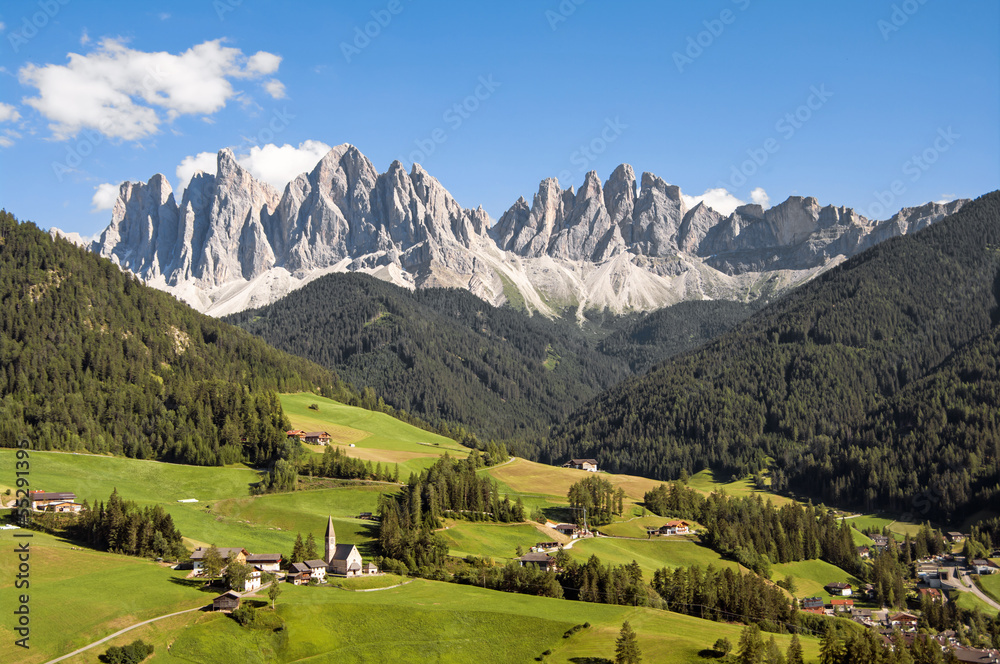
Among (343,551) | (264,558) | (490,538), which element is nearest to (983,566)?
(490,538)

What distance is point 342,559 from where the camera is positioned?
4200 inches

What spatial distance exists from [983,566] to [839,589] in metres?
35.2

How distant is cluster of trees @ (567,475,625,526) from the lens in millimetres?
156375

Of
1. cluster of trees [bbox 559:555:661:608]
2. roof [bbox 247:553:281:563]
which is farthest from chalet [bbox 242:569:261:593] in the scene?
cluster of trees [bbox 559:555:661:608]

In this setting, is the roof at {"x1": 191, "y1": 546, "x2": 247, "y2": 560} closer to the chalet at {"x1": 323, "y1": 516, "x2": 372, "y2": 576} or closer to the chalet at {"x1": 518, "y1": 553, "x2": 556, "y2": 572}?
the chalet at {"x1": 323, "y1": 516, "x2": 372, "y2": 576}

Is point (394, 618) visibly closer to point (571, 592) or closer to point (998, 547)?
point (571, 592)

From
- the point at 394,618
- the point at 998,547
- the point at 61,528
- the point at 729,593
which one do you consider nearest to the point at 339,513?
the point at 61,528

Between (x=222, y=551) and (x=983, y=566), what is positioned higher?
(x=222, y=551)

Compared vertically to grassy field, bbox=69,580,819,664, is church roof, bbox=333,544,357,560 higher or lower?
higher

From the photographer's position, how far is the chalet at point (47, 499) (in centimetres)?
11412

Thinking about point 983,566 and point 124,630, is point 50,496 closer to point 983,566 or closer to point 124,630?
point 124,630

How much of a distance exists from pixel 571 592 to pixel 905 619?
165 feet

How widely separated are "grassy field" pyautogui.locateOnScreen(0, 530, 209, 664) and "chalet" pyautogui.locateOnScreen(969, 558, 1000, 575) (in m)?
133

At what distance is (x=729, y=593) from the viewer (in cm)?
10331
